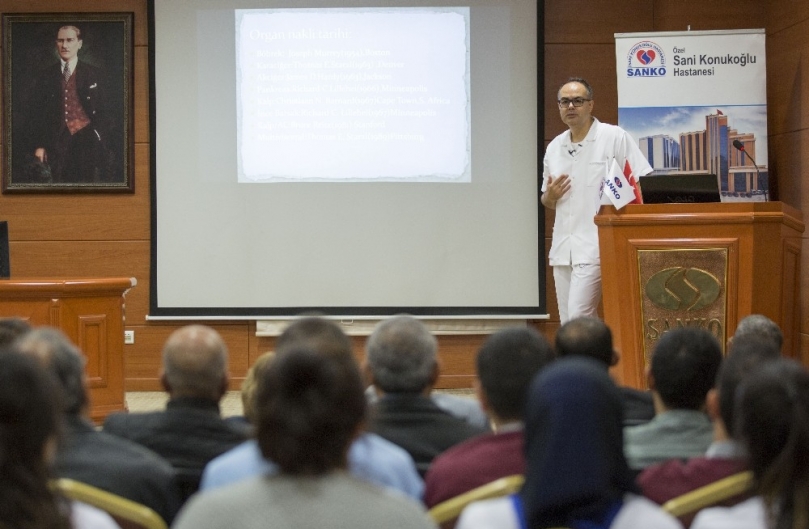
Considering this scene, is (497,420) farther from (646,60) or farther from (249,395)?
(646,60)

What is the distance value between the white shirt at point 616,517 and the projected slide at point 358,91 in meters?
5.16

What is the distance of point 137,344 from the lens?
6.72m

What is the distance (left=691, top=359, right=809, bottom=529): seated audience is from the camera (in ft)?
A: 4.75

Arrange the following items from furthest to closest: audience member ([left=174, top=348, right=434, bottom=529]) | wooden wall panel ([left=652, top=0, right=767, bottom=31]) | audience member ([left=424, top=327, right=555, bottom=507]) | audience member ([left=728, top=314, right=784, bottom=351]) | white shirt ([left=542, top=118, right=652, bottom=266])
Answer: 1. wooden wall panel ([left=652, top=0, right=767, bottom=31])
2. white shirt ([left=542, top=118, right=652, bottom=266])
3. audience member ([left=728, top=314, right=784, bottom=351])
4. audience member ([left=424, top=327, right=555, bottom=507])
5. audience member ([left=174, top=348, right=434, bottom=529])

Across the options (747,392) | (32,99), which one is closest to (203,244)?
(32,99)

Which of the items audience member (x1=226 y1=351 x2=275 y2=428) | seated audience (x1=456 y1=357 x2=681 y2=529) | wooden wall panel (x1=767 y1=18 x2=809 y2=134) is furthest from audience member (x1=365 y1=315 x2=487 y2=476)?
wooden wall panel (x1=767 y1=18 x2=809 y2=134)

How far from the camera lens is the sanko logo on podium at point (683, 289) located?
13.9 feet

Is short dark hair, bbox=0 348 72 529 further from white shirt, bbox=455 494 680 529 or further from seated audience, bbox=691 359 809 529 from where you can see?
seated audience, bbox=691 359 809 529

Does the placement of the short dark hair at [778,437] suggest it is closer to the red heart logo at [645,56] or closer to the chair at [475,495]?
the chair at [475,495]

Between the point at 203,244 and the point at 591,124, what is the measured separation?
279cm

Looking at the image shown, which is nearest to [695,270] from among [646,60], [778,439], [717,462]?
[646,60]

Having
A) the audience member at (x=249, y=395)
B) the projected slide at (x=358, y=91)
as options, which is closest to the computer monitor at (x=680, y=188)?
the projected slide at (x=358, y=91)

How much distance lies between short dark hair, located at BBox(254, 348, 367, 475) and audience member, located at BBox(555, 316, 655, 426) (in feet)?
4.40

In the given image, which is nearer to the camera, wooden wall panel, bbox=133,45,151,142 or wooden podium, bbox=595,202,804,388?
wooden podium, bbox=595,202,804,388
